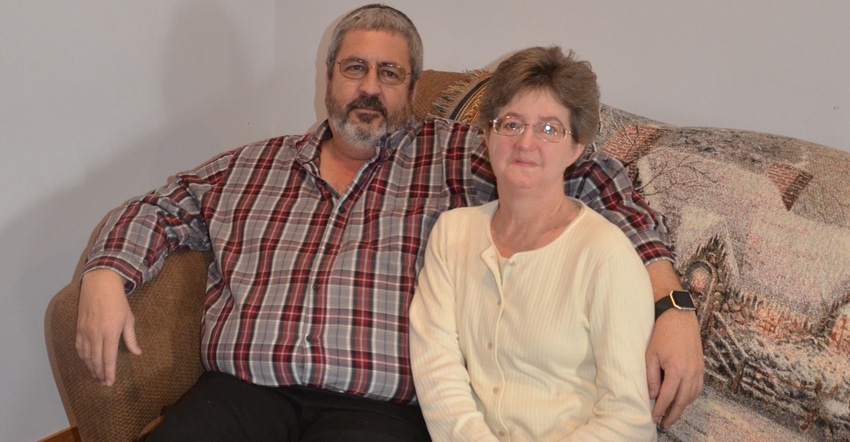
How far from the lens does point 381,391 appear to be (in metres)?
1.50

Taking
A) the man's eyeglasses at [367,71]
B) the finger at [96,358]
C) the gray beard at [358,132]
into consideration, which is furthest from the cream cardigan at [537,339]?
the finger at [96,358]

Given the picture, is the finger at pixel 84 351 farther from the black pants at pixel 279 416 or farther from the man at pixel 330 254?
the black pants at pixel 279 416

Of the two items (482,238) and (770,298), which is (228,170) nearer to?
(482,238)

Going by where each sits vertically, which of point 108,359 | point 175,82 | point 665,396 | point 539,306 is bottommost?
point 108,359

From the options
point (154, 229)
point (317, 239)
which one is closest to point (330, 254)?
point (317, 239)

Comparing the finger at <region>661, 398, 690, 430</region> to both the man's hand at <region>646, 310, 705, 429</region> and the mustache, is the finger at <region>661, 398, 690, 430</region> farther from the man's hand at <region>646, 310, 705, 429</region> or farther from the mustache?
the mustache

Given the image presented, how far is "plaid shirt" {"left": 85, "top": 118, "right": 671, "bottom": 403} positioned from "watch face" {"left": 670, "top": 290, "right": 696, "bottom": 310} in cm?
11

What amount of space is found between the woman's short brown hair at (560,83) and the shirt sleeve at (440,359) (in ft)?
1.15

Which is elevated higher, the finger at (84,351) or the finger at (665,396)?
the finger at (665,396)

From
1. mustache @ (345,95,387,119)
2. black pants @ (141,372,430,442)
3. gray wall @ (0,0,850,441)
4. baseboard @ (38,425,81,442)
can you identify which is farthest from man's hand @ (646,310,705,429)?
baseboard @ (38,425,81,442)

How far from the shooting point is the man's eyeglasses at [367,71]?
1786 mm

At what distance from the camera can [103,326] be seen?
4.76 ft

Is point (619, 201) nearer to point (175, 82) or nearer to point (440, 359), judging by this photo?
point (440, 359)

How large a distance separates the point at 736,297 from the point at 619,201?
31 cm
